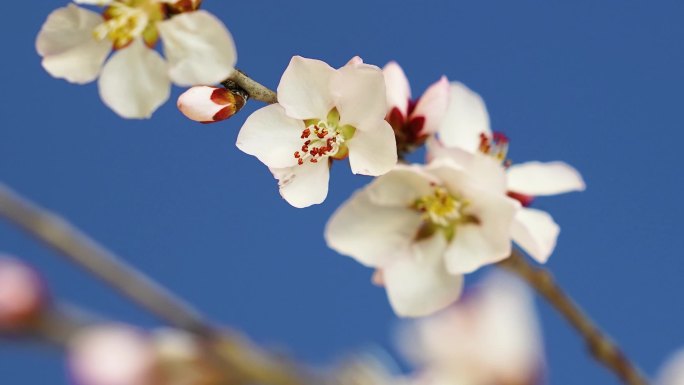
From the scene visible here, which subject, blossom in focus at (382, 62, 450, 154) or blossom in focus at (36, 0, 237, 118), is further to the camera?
blossom in focus at (382, 62, 450, 154)

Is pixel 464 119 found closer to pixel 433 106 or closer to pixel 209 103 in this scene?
pixel 433 106

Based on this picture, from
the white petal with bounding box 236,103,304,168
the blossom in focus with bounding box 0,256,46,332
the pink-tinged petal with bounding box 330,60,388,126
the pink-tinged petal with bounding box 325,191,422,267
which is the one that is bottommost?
the blossom in focus with bounding box 0,256,46,332

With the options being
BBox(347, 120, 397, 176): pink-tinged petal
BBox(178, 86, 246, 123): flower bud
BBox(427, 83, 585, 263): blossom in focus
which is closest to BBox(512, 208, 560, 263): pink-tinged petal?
BBox(427, 83, 585, 263): blossom in focus

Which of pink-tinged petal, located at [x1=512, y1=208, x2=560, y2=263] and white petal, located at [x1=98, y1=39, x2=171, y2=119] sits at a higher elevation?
white petal, located at [x1=98, y1=39, x2=171, y2=119]

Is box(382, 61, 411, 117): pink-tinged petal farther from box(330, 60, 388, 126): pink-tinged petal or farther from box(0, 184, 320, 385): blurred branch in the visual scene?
box(0, 184, 320, 385): blurred branch

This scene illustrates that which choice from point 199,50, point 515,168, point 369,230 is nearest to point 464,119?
point 515,168

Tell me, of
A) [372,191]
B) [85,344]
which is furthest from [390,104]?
[85,344]

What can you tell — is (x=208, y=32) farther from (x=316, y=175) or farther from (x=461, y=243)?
(x=461, y=243)
